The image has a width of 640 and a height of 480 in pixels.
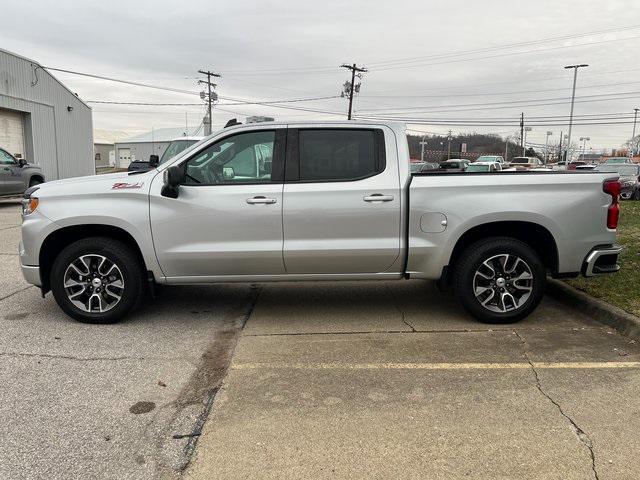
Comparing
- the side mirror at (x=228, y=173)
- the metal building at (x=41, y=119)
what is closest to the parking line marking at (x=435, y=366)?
the side mirror at (x=228, y=173)

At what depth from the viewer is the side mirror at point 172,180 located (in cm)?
478

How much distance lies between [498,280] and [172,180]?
322 centimetres

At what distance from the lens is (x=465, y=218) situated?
4973 mm

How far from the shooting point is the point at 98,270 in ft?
16.7

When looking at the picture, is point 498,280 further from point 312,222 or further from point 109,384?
point 109,384

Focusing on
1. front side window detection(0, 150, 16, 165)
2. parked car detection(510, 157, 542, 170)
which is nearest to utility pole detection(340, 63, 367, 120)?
parked car detection(510, 157, 542, 170)

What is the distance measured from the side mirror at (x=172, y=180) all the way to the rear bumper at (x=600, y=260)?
12.9ft

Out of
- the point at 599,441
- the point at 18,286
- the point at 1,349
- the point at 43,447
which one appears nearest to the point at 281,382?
the point at 43,447

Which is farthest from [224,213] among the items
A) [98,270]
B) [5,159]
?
[5,159]

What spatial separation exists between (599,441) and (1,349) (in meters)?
4.63

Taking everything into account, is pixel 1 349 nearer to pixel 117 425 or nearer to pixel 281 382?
pixel 117 425

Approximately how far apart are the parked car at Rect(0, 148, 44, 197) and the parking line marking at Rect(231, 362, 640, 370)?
1442 cm

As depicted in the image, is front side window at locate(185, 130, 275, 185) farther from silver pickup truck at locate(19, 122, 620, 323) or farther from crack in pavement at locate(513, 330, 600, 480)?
crack in pavement at locate(513, 330, 600, 480)

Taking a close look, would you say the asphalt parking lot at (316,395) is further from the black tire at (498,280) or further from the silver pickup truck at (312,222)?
the silver pickup truck at (312,222)
